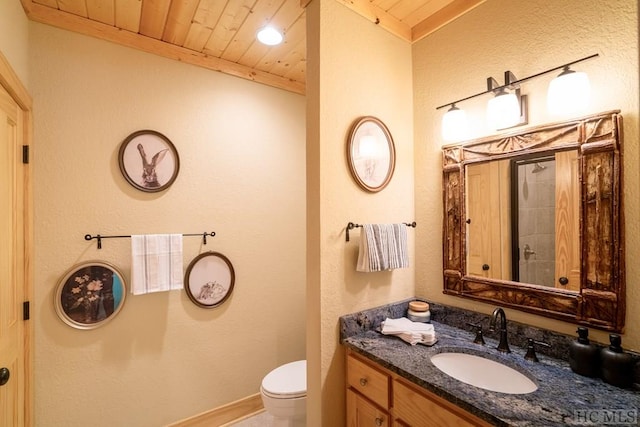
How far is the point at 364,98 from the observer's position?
1624 mm

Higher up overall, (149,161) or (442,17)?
(442,17)

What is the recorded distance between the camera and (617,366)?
1014mm

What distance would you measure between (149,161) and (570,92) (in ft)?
7.70

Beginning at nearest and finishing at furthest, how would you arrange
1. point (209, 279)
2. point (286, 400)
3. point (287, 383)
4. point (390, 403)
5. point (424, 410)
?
point (424, 410) < point (390, 403) < point (286, 400) < point (287, 383) < point (209, 279)

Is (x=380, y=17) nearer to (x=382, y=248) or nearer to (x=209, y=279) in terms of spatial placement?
(x=382, y=248)

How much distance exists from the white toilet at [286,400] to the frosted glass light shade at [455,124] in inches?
70.2

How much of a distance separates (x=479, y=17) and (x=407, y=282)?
1589 mm

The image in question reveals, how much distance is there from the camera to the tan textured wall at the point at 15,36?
1.24 metres

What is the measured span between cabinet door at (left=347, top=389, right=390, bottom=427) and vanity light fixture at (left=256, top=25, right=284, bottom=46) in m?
2.21

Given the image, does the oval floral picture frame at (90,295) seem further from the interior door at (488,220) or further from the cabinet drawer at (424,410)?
the interior door at (488,220)

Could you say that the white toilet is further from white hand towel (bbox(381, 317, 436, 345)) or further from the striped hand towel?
the striped hand towel

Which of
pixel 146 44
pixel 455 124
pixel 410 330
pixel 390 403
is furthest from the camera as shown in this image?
pixel 146 44

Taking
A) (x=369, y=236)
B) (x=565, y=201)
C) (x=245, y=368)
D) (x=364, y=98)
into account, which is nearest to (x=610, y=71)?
(x=565, y=201)

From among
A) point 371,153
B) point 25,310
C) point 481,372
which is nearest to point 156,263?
point 25,310
